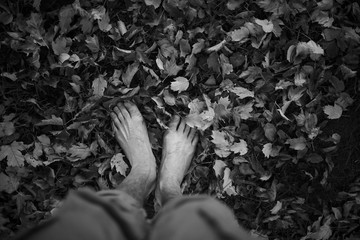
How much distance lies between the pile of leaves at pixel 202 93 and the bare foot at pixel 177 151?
5 centimetres

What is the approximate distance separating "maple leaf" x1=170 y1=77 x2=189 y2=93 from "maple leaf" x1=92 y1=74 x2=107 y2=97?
0.30 meters

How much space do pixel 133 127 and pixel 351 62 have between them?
3.36ft

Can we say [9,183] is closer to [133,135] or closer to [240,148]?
[133,135]

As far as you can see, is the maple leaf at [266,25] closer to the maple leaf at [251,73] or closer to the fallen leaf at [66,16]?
the maple leaf at [251,73]

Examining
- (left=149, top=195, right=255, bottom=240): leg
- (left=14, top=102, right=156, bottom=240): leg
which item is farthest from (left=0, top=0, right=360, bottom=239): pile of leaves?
(left=149, top=195, right=255, bottom=240): leg

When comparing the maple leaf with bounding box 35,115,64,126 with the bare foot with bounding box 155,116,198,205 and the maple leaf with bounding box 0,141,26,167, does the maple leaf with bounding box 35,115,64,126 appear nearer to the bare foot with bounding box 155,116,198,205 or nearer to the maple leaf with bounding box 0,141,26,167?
the maple leaf with bounding box 0,141,26,167

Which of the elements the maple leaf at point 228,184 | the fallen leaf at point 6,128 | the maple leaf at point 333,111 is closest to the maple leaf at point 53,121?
the fallen leaf at point 6,128

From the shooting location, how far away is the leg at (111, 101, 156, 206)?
1.67 meters

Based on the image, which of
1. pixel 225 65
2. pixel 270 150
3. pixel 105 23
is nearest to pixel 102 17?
pixel 105 23

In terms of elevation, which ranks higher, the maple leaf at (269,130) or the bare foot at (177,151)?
the maple leaf at (269,130)

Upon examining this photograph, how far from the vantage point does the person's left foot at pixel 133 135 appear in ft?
5.70

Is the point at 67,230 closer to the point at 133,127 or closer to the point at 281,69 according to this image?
the point at 133,127

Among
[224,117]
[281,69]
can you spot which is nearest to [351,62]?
[281,69]

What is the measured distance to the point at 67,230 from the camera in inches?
35.5
